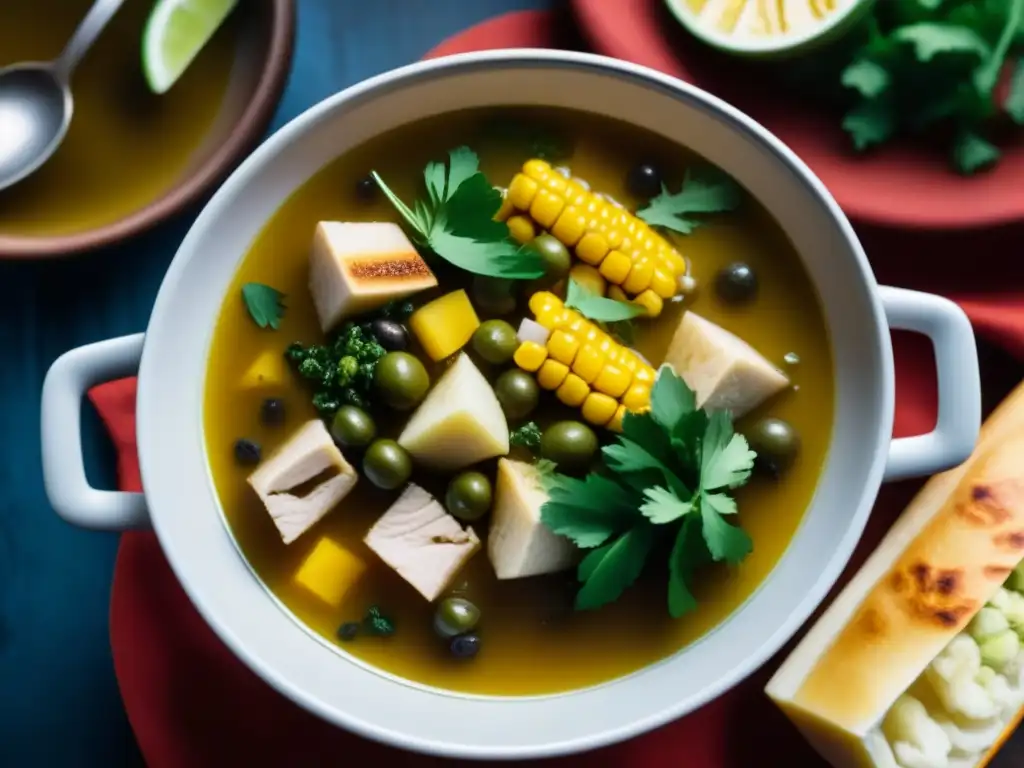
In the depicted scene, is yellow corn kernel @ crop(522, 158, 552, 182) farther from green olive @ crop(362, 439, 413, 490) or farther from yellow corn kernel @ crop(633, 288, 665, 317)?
green olive @ crop(362, 439, 413, 490)

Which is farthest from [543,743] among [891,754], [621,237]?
[621,237]

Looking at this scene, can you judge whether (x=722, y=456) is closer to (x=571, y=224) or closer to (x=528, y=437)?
(x=528, y=437)

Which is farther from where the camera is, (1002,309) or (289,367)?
(1002,309)

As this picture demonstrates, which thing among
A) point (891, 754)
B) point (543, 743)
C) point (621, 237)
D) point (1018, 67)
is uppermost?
point (1018, 67)

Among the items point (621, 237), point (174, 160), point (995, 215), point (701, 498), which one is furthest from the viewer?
point (174, 160)

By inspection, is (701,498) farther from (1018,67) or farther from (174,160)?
(174,160)

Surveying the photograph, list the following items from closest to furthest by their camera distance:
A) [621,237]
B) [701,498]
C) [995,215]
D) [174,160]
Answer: [701,498], [621,237], [995,215], [174,160]
